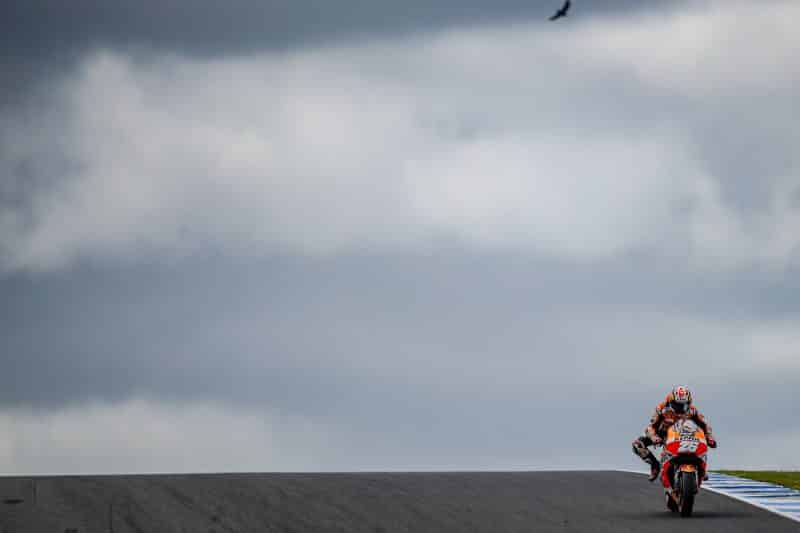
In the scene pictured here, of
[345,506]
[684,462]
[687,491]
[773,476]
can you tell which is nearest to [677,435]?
[684,462]

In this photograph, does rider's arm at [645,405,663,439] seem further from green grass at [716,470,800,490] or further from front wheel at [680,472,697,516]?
green grass at [716,470,800,490]

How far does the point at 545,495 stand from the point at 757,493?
13.6ft

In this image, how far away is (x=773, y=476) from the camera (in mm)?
28203

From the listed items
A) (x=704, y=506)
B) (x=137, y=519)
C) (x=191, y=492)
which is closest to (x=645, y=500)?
(x=704, y=506)

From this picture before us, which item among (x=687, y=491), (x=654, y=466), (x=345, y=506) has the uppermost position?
(x=654, y=466)

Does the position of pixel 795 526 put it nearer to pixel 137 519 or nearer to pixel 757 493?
pixel 757 493

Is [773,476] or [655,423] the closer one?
[655,423]

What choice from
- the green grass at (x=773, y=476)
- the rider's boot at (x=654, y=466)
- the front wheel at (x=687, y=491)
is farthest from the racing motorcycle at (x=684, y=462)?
the green grass at (x=773, y=476)

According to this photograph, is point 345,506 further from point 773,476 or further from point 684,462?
point 773,476

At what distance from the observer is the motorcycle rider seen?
2067 cm

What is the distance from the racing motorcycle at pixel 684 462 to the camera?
19562 millimetres

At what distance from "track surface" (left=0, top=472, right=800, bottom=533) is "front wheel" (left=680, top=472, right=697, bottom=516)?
248 millimetres

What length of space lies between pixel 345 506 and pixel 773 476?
12281 millimetres

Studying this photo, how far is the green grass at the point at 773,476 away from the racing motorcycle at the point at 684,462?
18.3 feet
